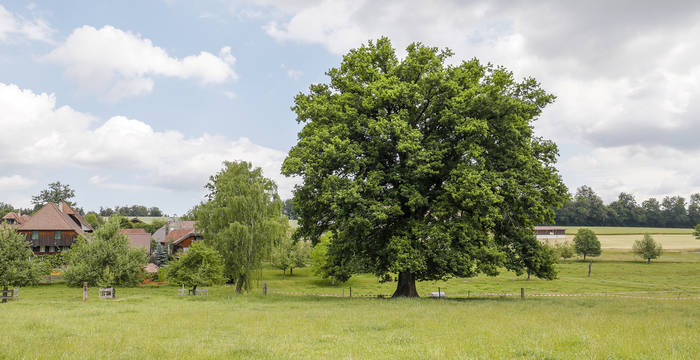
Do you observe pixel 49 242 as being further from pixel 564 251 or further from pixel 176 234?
pixel 564 251

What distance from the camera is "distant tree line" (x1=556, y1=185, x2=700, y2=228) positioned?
172375 millimetres

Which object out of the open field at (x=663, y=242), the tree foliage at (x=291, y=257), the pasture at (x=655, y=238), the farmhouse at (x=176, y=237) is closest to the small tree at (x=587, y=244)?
the open field at (x=663, y=242)

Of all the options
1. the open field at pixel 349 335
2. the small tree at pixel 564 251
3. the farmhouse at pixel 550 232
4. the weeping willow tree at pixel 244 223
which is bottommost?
the small tree at pixel 564 251

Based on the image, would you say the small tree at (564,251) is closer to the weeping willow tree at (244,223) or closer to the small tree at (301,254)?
the small tree at (301,254)

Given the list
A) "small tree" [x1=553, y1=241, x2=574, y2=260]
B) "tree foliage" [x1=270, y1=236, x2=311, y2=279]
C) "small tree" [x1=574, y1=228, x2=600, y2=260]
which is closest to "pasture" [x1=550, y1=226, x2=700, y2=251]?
"small tree" [x1=574, y1=228, x2=600, y2=260]

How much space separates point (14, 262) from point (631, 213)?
694 ft

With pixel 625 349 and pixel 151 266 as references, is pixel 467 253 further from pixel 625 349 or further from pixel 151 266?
pixel 151 266

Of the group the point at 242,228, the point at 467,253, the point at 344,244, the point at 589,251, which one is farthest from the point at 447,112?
the point at 589,251

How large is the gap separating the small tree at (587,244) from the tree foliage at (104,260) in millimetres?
89412

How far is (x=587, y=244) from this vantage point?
3600 inches

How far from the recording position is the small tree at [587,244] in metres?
91.1

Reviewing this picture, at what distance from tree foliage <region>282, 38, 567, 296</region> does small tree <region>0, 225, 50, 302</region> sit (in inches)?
1375

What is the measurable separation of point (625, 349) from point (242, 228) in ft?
104

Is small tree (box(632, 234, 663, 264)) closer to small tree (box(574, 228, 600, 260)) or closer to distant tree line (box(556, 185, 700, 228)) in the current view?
small tree (box(574, 228, 600, 260))
